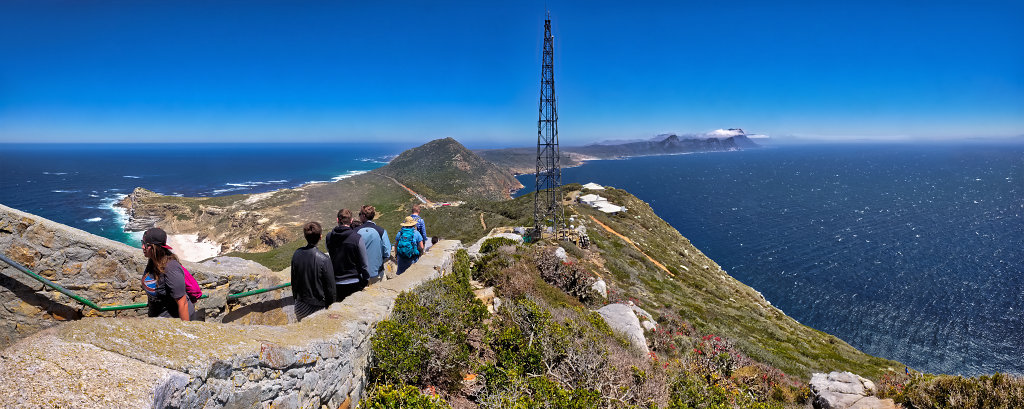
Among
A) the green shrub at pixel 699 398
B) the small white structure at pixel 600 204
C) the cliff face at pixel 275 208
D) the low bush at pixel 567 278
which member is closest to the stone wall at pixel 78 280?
the green shrub at pixel 699 398

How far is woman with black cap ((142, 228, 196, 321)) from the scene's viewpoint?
4.30m

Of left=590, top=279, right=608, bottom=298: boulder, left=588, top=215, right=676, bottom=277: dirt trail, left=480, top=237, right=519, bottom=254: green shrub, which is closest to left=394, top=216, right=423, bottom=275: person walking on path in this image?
left=480, top=237, right=519, bottom=254: green shrub

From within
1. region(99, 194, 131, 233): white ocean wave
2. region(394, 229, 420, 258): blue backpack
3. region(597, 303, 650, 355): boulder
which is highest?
region(394, 229, 420, 258): blue backpack

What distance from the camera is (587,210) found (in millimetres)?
45531

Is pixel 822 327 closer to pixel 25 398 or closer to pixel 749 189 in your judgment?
pixel 25 398

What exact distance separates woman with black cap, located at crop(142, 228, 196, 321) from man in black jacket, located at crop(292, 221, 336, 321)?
3.97ft

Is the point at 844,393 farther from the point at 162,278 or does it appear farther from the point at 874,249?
the point at 874,249

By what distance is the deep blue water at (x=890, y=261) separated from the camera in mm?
30328

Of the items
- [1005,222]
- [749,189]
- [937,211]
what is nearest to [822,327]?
[1005,222]

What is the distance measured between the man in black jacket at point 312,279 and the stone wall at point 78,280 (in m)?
1.98

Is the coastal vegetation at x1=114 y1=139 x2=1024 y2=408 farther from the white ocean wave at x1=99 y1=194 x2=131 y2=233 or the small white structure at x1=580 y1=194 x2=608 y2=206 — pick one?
the white ocean wave at x1=99 y1=194 x2=131 y2=233

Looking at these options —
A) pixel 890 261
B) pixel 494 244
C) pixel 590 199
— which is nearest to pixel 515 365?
pixel 494 244

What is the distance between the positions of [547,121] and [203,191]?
12733cm

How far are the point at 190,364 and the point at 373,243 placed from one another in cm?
364
